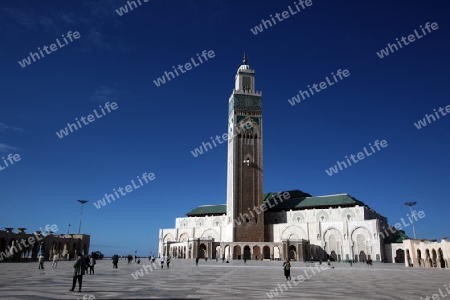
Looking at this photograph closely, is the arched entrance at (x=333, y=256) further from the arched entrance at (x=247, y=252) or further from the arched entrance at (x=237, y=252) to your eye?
the arched entrance at (x=237, y=252)

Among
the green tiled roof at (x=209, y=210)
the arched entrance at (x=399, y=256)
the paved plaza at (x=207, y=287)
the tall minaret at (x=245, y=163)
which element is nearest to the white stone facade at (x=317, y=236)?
the arched entrance at (x=399, y=256)

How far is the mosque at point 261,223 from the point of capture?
189 feet

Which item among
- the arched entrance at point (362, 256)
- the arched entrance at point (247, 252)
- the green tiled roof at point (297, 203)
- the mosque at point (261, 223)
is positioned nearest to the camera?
the arched entrance at point (362, 256)

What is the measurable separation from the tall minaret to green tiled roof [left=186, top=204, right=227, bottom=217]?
986 centimetres

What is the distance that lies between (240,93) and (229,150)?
11.4 meters

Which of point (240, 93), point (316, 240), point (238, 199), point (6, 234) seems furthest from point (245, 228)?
point (6, 234)

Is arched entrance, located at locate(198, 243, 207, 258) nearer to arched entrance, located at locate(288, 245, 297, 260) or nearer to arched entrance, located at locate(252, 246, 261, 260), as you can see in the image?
arched entrance, located at locate(252, 246, 261, 260)

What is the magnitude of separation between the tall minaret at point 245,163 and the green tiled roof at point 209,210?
986 cm

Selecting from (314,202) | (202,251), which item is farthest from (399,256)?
(202,251)

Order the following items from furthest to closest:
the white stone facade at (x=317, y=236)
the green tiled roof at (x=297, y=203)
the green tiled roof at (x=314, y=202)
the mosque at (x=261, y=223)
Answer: the green tiled roof at (x=297, y=203) → the green tiled roof at (x=314, y=202) → the mosque at (x=261, y=223) → the white stone facade at (x=317, y=236)

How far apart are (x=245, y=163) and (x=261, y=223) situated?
11.4m

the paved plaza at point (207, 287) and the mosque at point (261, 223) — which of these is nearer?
the paved plaza at point (207, 287)

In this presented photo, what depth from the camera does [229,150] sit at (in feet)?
233

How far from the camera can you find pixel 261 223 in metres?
65.6
